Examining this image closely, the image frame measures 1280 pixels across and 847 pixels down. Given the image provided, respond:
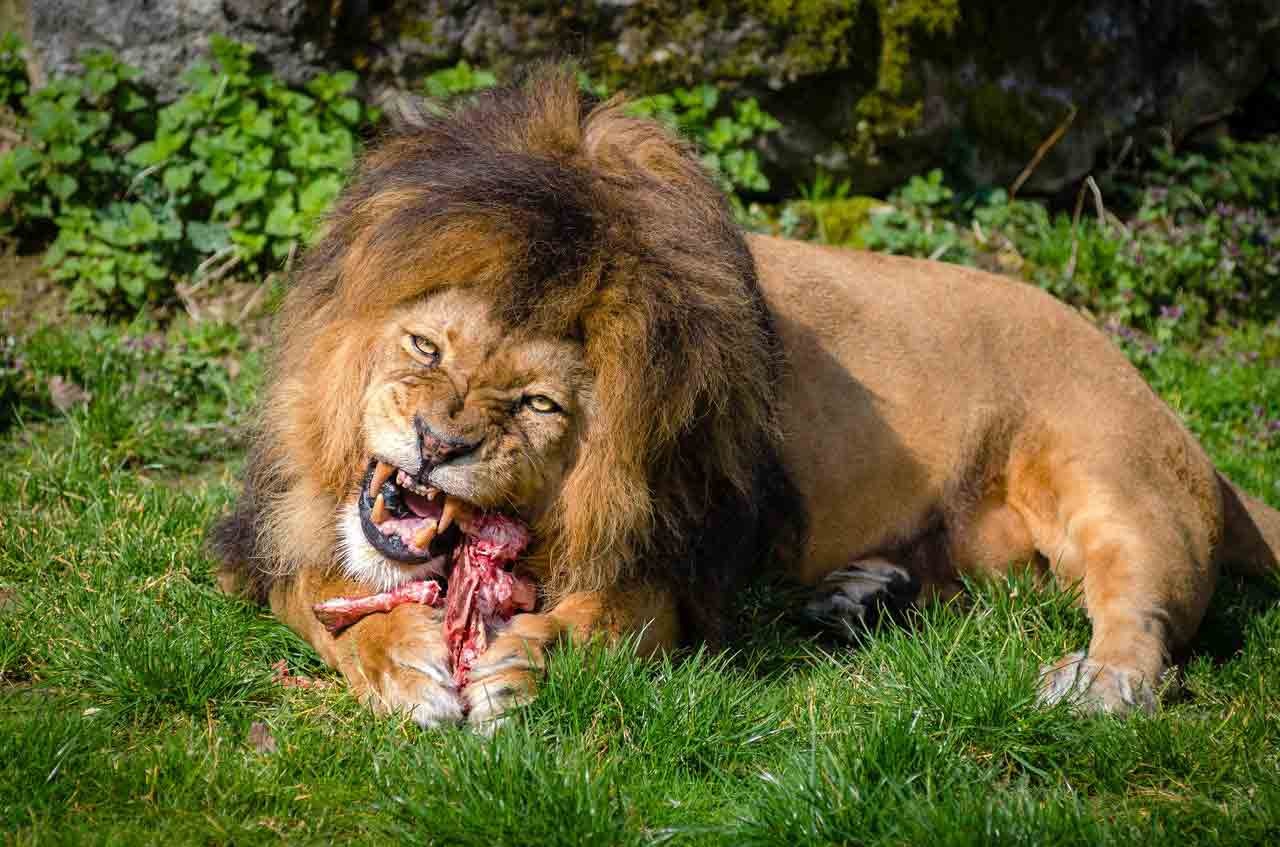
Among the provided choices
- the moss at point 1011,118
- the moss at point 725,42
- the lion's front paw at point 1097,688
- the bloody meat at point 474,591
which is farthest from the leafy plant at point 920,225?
the bloody meat at point 474,591

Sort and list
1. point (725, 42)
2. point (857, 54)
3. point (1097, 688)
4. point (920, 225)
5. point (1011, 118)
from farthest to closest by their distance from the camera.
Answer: point (1011, 118)
point (920, 225)
point (857, 54)
point (725, 42)
point (1097, 688)

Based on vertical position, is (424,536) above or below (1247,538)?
above

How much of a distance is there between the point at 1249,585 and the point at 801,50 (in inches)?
118

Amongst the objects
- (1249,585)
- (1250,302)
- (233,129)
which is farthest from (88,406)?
(1250,302)

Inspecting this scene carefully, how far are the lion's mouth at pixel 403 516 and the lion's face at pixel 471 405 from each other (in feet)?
0.12

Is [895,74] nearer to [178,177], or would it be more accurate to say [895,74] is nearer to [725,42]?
[725,42]

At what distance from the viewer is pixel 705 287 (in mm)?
3336

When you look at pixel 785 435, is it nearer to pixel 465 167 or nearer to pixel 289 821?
pixel 465 167

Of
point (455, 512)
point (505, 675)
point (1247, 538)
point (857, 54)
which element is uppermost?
point (857, 54)

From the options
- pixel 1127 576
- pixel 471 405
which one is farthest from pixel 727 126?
pixel 471 405

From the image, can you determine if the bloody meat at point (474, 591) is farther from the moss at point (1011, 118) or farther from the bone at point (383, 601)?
the moss at point (1011, 118)

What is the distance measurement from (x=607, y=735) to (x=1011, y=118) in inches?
182

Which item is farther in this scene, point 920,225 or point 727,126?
point 920,225

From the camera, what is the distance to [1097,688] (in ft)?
12.5
